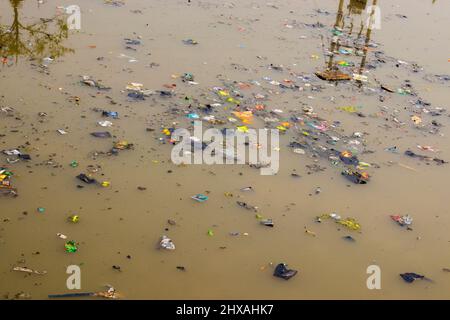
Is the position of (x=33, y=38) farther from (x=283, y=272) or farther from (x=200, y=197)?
(x=283, y=272)

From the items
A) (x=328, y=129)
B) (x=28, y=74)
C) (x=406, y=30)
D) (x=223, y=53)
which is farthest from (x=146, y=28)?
(x=406, y=30)

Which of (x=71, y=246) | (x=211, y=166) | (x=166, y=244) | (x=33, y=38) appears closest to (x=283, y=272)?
(x=166, y=244)

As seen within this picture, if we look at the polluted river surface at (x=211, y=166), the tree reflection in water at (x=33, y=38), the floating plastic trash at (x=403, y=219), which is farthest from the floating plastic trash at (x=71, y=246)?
the tree reflection in water at (x=33, y=38)

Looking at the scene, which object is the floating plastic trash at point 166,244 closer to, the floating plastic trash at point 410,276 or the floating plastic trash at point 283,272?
the floating plastic trash at point 283,272

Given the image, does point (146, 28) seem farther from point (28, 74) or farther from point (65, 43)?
point (28, 74)

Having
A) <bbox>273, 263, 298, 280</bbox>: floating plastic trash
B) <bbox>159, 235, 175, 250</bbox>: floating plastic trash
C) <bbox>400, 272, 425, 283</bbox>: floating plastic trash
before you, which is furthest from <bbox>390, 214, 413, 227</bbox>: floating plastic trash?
<bbox>159, 235, 175, 250</bbox>: floating plastic trash

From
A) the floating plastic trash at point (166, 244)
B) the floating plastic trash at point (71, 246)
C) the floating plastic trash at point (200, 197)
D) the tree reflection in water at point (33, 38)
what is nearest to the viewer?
the floating plastic trash at point (71, 246)

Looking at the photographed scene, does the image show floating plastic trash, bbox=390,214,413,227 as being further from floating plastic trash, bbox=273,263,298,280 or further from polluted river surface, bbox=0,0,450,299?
floating plastic trash, bbox=273,263,298,280

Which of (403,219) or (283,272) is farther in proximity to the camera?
(403,219)
